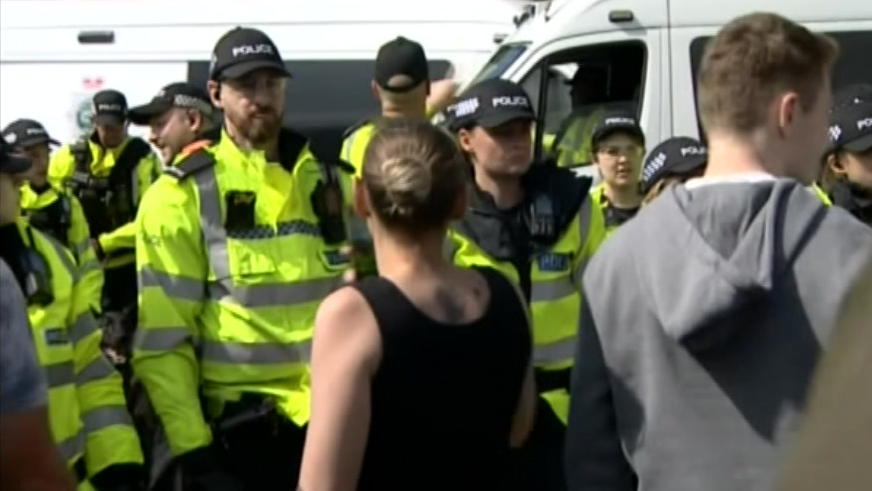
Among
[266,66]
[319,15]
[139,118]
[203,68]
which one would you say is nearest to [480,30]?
[319,15]

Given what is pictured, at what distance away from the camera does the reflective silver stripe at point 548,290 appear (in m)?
4.76

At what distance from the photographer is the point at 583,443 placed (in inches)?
114

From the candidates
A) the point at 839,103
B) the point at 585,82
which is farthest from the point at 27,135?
the point at 839,103

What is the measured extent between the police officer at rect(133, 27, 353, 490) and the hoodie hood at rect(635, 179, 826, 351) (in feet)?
6.46

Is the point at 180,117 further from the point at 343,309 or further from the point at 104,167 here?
the point at 343,309

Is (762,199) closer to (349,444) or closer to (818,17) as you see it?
(349,444)

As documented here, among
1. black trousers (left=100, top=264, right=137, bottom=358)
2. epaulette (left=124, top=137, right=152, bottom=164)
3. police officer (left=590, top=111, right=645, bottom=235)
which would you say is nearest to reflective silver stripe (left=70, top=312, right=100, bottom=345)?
black trousers (left=100, top=264, right=137, bottom=358)

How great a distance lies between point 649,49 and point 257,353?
450 cm

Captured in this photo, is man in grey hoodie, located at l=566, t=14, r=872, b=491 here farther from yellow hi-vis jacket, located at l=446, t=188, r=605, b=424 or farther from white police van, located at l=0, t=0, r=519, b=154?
white police van, located at l=0, t=0, r=519, b=154

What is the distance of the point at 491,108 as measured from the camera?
16.5 feet

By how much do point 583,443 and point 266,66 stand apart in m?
2.20

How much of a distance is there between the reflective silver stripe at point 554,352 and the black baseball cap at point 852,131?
1319 millimetres

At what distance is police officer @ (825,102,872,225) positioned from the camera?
5574 millimetres

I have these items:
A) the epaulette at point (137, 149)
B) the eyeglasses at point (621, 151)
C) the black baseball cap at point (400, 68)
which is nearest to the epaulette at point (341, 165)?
the black baseball cap at point (400, 68)
